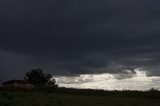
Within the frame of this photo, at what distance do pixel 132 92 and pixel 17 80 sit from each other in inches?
2001

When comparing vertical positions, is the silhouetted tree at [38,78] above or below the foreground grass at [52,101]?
above

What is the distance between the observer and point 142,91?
77.1 m

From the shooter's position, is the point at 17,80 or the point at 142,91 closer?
the point at 142,91

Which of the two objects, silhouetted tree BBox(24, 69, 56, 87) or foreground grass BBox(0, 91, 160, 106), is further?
silhouetted tree BBox(24, 69, 56, 87)

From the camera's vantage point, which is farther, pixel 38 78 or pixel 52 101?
pixel 38 78

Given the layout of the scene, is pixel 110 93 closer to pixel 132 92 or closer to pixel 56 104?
pixel 132 92

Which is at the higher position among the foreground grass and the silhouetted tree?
the silhouetted tree

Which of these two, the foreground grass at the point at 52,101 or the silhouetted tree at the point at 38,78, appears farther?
the silhouetted tree at the point at 38,78

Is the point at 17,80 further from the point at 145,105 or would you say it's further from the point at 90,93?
the point at 145,105

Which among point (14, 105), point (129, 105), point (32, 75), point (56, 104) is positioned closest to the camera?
point (14, 105)

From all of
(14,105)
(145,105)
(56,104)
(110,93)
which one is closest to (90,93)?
(110,93)

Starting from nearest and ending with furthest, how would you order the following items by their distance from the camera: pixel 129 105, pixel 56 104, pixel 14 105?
pixel 14 105
pixel 56 104
pixel 129 105

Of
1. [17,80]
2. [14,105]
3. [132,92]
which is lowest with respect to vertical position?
[14,105]

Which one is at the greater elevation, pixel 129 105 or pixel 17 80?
pixel 17 80
